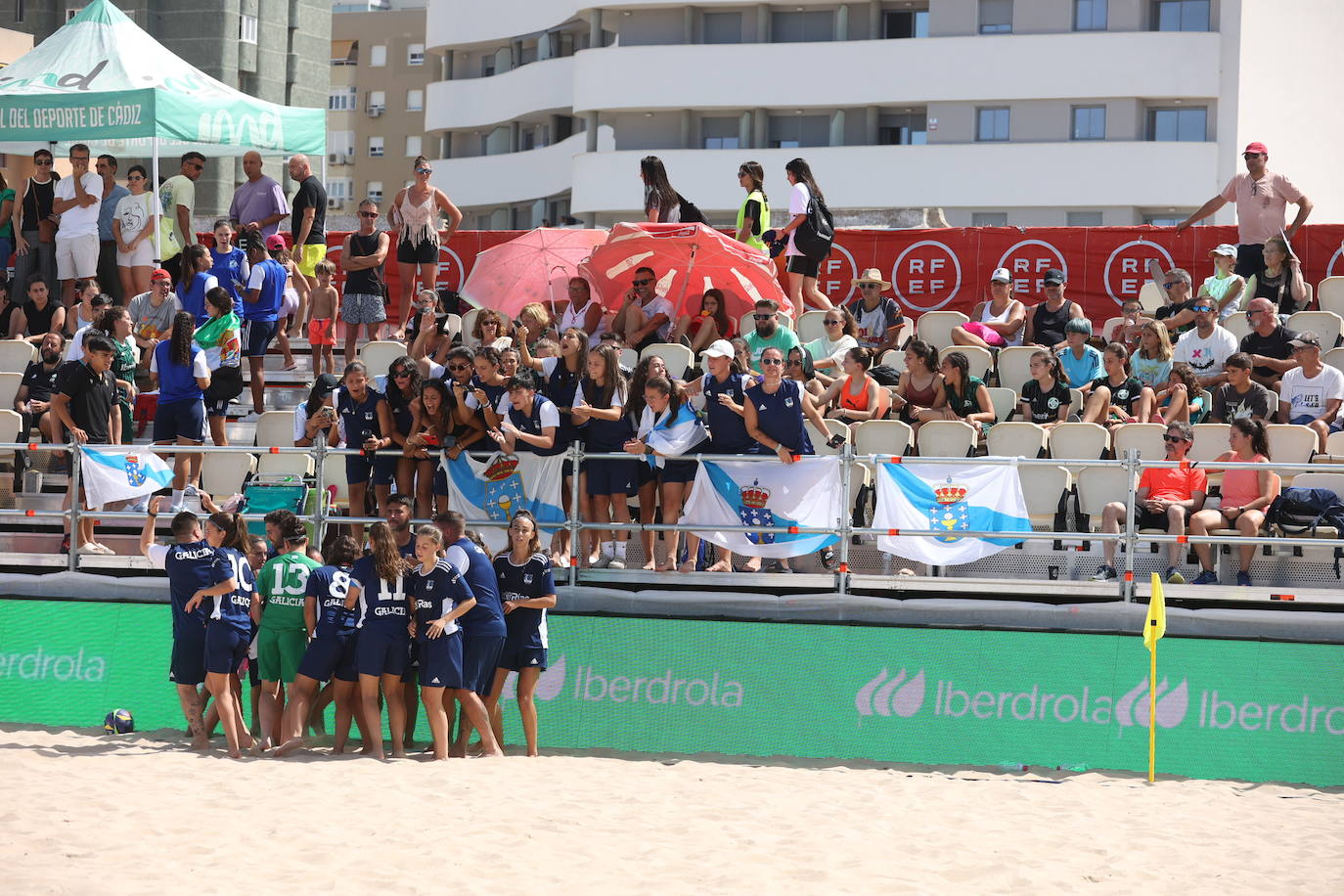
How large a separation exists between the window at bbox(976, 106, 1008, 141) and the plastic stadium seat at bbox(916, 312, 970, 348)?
2538cm

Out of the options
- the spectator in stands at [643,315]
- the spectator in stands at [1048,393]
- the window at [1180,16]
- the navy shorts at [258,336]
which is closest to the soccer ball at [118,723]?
the navy shorts at [258,336]

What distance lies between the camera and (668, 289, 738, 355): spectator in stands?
15.4m

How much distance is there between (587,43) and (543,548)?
39.3 metres

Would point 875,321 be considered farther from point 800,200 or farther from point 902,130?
point 902,130

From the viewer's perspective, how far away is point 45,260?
18.4 m

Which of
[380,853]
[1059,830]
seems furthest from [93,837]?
[1059,830]

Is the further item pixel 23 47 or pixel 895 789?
pixel 23 47

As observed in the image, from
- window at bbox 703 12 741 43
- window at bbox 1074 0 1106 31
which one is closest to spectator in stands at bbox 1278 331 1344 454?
window at bbox 1074 0 1106 31

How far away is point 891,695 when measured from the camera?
1149cm

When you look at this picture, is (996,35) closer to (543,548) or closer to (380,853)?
(543,548)

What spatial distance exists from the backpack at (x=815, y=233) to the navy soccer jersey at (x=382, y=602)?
6982 mm

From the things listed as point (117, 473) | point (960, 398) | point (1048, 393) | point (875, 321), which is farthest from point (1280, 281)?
point (117, 473)

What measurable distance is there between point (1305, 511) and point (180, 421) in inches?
351

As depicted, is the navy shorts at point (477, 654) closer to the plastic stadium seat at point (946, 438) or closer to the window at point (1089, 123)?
the plastic stadium seat at point (946, 438)
